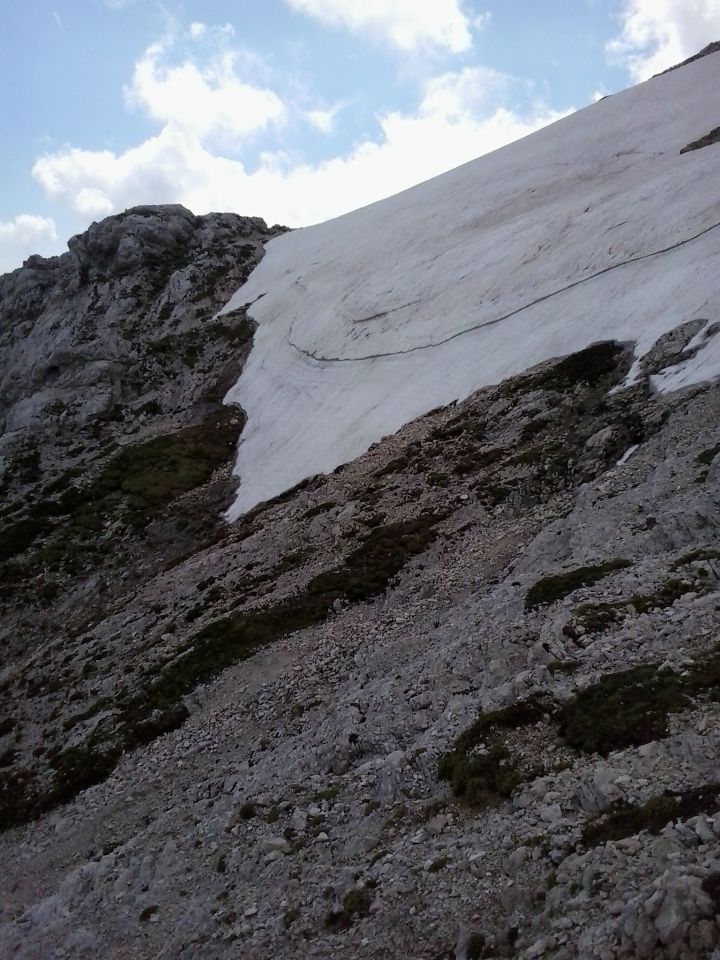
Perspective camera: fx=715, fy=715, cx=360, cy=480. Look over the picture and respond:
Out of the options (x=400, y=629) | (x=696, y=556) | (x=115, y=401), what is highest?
(x=115, y=401)

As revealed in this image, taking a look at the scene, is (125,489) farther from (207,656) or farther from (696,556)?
(696,556)

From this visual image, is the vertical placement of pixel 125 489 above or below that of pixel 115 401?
below

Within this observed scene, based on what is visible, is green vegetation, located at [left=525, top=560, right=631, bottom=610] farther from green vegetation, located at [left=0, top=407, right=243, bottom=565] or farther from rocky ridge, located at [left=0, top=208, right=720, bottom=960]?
green vegetation, located at [left=0, top=407, right=243, bottom=565]

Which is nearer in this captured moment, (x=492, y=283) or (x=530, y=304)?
(x=530, y=304)

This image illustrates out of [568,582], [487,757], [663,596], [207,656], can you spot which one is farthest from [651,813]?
[207,656]

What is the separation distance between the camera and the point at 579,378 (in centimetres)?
3272

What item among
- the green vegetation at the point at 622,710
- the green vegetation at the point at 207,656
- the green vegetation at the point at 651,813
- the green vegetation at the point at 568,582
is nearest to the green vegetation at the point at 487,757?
the green vegetation at the point at 622,710

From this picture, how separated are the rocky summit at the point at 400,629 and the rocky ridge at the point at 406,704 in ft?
0.27

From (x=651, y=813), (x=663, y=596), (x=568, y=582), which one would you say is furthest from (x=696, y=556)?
(x=651, y=813)

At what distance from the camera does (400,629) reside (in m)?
23.0

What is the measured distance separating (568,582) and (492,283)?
113 feet

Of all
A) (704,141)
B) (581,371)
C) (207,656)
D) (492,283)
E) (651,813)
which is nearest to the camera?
(651,813)

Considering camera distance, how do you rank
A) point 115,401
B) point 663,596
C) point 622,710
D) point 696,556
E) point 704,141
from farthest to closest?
point 115,401 → point 704,141 → point 696,556 → point 663,596 → point 622,710

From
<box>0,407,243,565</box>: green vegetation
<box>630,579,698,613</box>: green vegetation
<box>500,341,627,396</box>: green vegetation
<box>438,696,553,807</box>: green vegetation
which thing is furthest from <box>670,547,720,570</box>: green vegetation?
<box>0,407,243,565</box>: green vegetation
